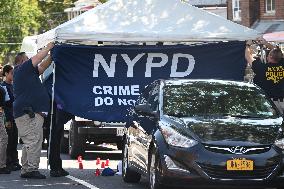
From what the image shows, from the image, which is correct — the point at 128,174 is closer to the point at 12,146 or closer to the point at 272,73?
the point at 12,146

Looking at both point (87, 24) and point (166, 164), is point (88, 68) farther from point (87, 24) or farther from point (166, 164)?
point (166, 164)

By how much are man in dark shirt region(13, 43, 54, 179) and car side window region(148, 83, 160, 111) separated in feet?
6.42

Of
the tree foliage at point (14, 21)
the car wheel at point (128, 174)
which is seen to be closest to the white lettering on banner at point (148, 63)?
the car wheel at point (128, 174)

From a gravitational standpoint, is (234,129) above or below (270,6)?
above

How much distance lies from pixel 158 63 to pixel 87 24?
4.80 ft

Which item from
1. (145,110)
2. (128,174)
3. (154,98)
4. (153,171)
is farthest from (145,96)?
(153,171)

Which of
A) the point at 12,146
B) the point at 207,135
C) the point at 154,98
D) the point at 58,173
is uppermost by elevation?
the point at 154,98

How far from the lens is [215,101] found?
1245cm

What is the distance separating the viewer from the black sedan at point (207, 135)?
1095 centimetres

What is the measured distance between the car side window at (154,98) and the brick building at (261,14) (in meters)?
41.3

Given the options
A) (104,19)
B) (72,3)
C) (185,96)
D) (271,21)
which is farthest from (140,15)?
(72,3)

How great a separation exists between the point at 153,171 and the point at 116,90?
4.41 meters

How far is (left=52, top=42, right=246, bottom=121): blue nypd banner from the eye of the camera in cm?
1573

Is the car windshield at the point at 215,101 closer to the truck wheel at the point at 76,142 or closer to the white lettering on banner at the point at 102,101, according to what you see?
the white lettering on banner at the point at 102,101
